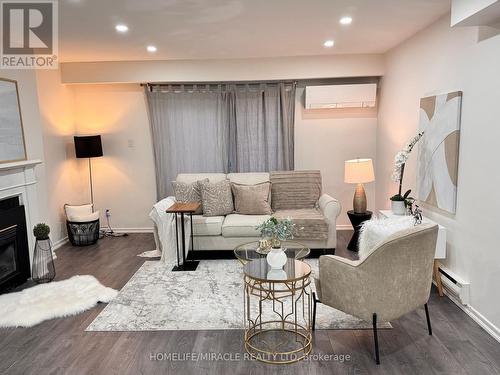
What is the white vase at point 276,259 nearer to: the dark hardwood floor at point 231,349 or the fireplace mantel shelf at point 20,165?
the dark hardwood floor at point 231,349

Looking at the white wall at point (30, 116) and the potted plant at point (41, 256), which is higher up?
the white wall at point (30, 116)

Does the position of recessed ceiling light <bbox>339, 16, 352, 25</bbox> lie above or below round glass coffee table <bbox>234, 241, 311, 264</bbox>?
above

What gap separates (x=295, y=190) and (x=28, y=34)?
3345mm

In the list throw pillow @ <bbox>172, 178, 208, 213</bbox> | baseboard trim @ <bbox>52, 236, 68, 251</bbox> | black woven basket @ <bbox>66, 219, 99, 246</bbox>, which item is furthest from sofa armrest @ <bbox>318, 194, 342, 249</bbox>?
baseboard trim @ <bbox>52, 236, 68, 251</bbox>

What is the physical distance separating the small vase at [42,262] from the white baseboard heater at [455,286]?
380 cm

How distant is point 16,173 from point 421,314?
4016 mm

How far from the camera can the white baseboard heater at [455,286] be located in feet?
10.0

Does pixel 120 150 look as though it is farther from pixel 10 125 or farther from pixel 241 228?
pixel 241 228

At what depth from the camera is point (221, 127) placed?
18.4ft

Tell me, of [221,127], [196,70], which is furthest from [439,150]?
[196,70]

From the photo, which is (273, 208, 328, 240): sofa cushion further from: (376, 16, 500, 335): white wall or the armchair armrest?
the armchair armrest

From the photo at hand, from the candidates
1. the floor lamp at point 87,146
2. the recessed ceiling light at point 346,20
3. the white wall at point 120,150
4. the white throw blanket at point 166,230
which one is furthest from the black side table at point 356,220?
the floor lamp at point 87,146

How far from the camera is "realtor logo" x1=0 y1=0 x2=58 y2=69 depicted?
117 inches

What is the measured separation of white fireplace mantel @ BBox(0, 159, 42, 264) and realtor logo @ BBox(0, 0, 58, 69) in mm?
1055
